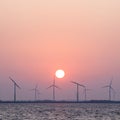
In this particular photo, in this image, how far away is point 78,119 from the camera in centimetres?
13938

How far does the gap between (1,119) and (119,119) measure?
28.2 m

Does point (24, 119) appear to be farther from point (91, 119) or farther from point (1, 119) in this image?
point (91, 119)

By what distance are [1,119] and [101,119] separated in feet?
78.3

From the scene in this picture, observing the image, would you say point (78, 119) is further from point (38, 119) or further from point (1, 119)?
point (1, 119)

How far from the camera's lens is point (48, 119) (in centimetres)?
13762

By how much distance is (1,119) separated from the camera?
13562 centimetres

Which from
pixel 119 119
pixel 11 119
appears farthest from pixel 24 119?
pixel 119 119

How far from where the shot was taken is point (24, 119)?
136 m

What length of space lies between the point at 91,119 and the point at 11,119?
1948cm

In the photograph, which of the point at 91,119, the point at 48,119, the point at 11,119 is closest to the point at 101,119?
the point at 91,119

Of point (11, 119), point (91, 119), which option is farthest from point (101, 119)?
point (11, 119)

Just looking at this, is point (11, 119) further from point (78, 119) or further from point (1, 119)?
point (78, 119)

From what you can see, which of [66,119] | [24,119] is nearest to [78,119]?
[66,119]

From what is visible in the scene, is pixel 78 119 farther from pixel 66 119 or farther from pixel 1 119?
pixel 1 119
